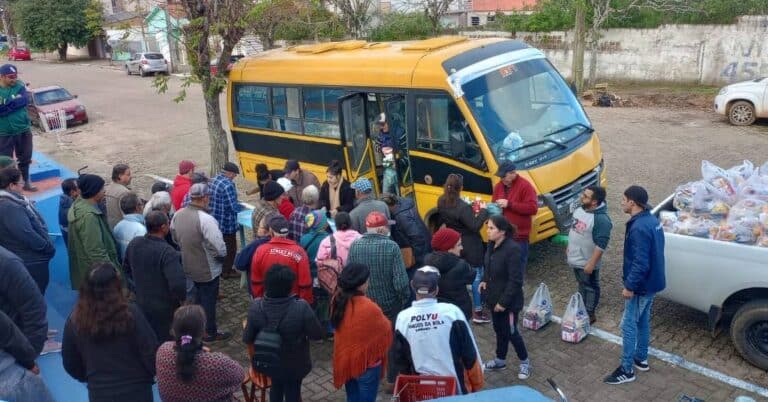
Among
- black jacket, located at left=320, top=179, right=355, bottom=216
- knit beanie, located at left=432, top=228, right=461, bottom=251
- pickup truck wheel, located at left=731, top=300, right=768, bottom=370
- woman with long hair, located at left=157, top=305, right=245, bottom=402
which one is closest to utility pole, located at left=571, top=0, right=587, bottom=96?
black jacket, located at left=320, top=179, right=355, bottom=216

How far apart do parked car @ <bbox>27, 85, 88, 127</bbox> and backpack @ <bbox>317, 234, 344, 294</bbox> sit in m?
18.7

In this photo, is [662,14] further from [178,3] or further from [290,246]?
[290,246]

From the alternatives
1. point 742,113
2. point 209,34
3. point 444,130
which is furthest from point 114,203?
point 742,113

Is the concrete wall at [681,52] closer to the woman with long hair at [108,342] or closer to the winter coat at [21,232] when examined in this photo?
the winter coat at [21,232]

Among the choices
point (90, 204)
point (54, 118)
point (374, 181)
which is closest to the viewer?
point (90, 204)

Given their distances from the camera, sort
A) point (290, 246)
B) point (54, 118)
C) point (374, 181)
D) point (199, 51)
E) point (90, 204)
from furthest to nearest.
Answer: point (54, 118)
point (199, 51)
point (374, 181)
point (90, 204)
point (290, 246)

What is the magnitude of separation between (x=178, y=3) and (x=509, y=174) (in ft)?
24.9

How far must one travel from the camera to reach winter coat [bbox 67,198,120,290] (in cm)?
603

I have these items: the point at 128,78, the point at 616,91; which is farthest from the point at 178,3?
the point at 128,78

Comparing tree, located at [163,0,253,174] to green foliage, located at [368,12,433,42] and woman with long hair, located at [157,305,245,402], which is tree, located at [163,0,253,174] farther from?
green foliage, located at [368,12,433,42]

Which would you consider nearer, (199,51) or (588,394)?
(588,394)

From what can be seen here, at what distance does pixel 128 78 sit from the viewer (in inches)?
1414

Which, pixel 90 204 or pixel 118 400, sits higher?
pixel 90 204

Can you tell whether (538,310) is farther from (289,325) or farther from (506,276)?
(289,325)
